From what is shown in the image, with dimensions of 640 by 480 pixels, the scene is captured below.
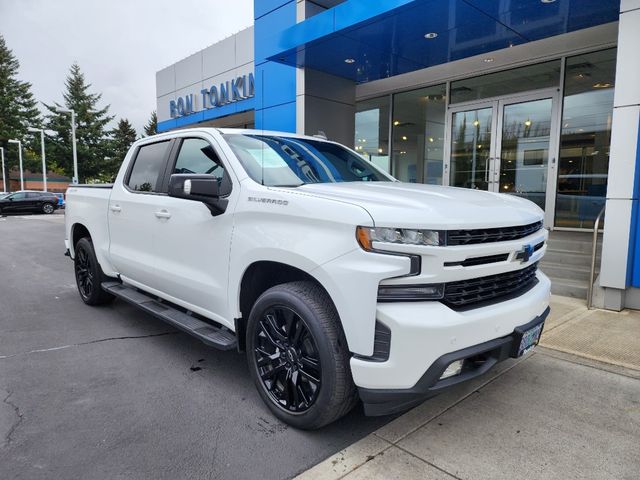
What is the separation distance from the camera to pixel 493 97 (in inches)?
378

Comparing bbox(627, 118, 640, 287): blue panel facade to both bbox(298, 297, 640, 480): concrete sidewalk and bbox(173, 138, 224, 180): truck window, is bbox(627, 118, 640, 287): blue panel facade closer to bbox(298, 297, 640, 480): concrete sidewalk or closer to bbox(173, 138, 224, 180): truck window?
bbox(298, 297, 640, 480): concrete sidewalk

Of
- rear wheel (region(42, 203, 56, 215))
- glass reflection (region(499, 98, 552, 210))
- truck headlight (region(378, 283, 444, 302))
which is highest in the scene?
glass reflection (region(499, 98, 552, 210))

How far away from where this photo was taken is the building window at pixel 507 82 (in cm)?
882

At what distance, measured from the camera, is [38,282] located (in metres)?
7.31

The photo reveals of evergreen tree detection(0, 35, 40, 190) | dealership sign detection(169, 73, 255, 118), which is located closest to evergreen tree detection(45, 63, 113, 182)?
evergreen tree detection(0, 35, 40, 190)

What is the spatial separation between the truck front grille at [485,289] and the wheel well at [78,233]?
15.6 ft

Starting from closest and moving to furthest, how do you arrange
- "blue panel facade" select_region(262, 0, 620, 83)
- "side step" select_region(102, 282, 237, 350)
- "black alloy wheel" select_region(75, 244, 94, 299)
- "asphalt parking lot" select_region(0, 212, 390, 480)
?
"asphalt parking lot" select_region(0, 212, 390, 480) < "side step" select_region(102, 282, 237, 350) < "black alloy wheel" select_region(75, 244, 94, 299) < "blue panel facade" select_region(262, 0, 620, 83)

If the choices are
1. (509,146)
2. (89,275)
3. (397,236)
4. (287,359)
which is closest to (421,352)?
(397,236)

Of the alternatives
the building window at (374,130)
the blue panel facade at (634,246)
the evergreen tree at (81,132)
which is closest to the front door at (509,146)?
the building window at (374,130)

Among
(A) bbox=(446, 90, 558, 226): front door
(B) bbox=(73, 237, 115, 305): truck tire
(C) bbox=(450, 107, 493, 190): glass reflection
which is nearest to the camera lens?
(B) bbox=(73, 237, 115, 305): truck tire

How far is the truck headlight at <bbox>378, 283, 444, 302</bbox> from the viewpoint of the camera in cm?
226

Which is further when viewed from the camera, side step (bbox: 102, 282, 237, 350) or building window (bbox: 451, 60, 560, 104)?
building window (bbox: 451, 60, 560, 104)

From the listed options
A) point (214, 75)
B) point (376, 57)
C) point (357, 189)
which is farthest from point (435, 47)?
point (214, 75)

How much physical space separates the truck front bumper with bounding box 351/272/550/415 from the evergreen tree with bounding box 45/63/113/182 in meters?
58.2
